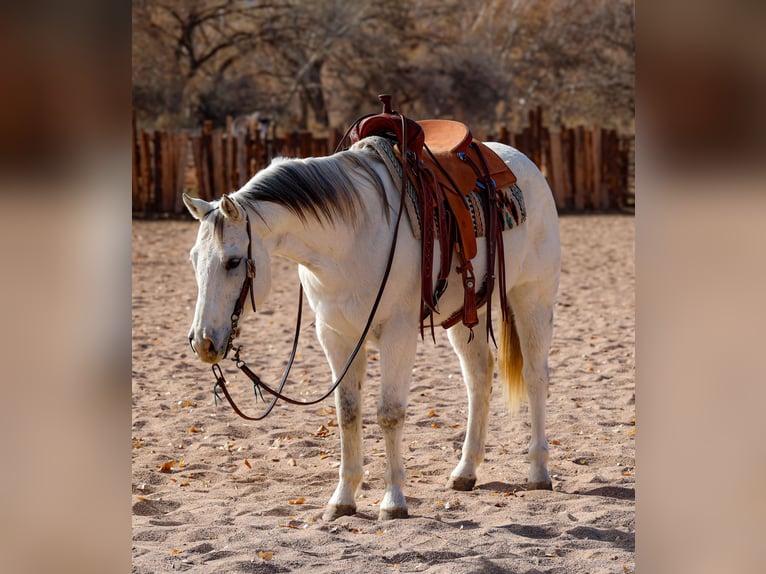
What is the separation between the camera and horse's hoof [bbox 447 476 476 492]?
4.67 m

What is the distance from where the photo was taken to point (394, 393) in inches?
160

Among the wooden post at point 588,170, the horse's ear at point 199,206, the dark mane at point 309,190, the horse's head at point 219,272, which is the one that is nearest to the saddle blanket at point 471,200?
the dark mane at point 309,190

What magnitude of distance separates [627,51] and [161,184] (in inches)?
714

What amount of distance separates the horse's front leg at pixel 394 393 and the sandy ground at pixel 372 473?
0.10 metres

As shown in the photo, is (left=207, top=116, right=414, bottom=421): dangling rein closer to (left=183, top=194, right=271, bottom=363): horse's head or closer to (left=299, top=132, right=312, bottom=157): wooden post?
(left=183, top=194, right=271, bottom=363): horse's head

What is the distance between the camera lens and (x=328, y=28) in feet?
84.6

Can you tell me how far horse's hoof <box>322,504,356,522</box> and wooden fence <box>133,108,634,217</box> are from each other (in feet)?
42.2

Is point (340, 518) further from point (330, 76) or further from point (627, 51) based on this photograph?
point (627, 51)

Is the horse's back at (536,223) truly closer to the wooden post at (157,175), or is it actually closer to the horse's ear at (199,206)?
the horse's ear at (199,206)

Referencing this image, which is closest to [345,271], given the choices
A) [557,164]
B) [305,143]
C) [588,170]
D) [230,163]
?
[305,143]

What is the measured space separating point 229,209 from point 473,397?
1.95m

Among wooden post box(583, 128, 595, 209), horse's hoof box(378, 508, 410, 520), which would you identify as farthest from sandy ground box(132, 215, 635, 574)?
wooden post box(583, 128, 595, 209)

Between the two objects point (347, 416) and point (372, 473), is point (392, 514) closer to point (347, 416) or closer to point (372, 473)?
point (347, 416)
